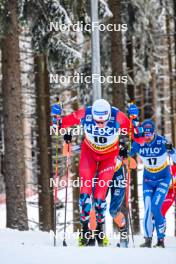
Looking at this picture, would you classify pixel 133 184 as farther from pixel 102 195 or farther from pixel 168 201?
pixel 102 195

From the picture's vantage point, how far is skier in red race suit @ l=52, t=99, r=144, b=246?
28.5 feet

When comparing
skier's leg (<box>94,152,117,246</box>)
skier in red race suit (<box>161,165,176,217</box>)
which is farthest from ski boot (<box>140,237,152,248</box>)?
skier's leg (<box>94,152,117,246</box>)

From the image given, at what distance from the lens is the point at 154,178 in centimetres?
995

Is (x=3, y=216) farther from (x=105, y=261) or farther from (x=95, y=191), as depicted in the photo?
(x=105, y=261)

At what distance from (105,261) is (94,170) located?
2.65 meters

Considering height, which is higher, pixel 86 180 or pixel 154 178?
pixel 86 180

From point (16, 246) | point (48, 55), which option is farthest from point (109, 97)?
point (16, 246)

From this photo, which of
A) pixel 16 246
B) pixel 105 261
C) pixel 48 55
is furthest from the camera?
pixel 48 55

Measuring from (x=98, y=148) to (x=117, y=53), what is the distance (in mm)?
5471

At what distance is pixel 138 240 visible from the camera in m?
10.8

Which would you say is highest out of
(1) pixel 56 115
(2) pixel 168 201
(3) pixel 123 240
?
(1) pixel 56 115

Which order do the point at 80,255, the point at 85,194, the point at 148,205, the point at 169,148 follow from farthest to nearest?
the point at 148,205 → the point at 169,148 → the point at 85,194 → the point at 80,255

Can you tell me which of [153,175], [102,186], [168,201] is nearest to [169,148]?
[153,175]

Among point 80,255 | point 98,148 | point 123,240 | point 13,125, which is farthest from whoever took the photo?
point 13,125
